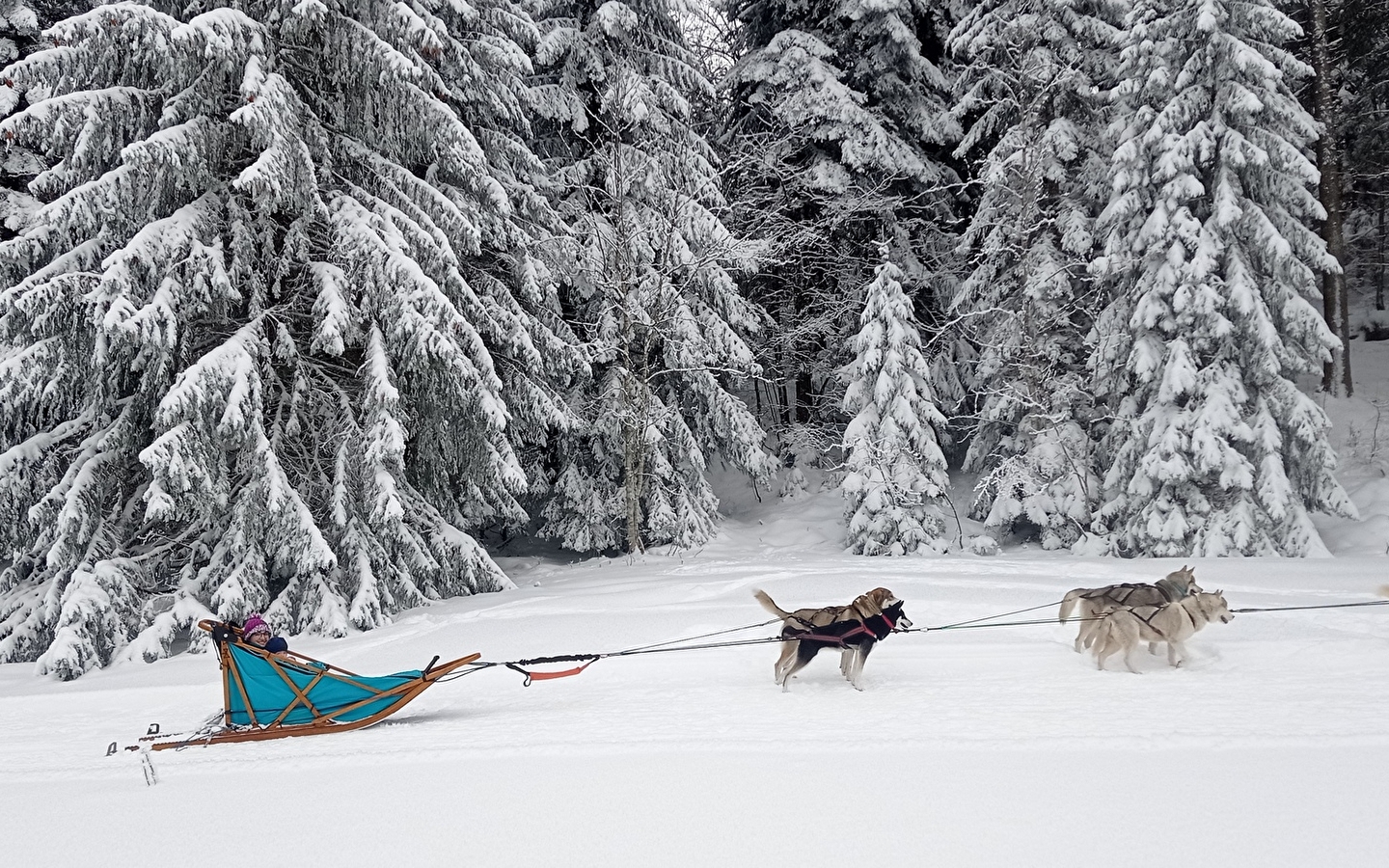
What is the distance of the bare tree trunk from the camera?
16.7 m

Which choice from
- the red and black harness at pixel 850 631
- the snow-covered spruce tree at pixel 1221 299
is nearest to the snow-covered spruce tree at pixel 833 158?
the snow-covered spruce tree at pixel 1221 299

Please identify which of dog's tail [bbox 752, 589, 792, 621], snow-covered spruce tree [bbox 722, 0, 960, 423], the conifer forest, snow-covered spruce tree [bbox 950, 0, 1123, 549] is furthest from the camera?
snow-covered spruce tree [bbox 722, 0, 960, 423]

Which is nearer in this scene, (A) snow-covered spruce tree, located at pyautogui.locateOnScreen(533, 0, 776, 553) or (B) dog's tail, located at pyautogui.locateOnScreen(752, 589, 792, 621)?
(B) dog's tail, located at pyautogui.locateOnScreen(752, 589, 792, 621)

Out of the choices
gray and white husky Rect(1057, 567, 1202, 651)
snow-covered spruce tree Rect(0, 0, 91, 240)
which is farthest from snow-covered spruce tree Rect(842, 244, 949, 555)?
snow-covered spruce tree Rect(0, 0, 91, 240)

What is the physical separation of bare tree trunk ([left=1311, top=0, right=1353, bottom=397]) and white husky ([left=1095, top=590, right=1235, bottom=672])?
13087 mm

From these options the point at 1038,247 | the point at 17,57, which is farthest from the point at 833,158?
the point at 17,57

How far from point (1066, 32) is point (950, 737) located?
1499 centimetres

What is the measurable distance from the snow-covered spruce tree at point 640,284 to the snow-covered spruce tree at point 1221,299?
657 centimetres

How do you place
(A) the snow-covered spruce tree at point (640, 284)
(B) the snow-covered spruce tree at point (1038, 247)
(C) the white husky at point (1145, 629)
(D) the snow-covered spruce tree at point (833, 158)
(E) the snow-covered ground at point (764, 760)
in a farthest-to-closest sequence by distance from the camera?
(D) the snow-covered spruce tree at point (833, 158) → (A) the snow-covered spruce tree at point (640, 284) → (B) the snow-covered spruce tree at point (1038, 247) → (C) the white husky at point (1145, 629) → (E) the snow-covered ground at point (764, 760)

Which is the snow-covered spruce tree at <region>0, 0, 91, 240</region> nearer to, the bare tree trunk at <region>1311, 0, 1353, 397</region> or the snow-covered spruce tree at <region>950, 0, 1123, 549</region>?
the snow-covered spruce tree at <region>950, 0, 1123, 549</region>

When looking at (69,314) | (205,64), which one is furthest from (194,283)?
(205,64)

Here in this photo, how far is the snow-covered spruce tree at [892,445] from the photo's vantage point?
14.4 meters

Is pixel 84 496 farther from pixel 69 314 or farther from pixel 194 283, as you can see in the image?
pixel 194 283

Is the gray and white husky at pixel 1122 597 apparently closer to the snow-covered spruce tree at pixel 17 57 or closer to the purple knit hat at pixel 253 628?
the purple knit hat at pixel 253 628
